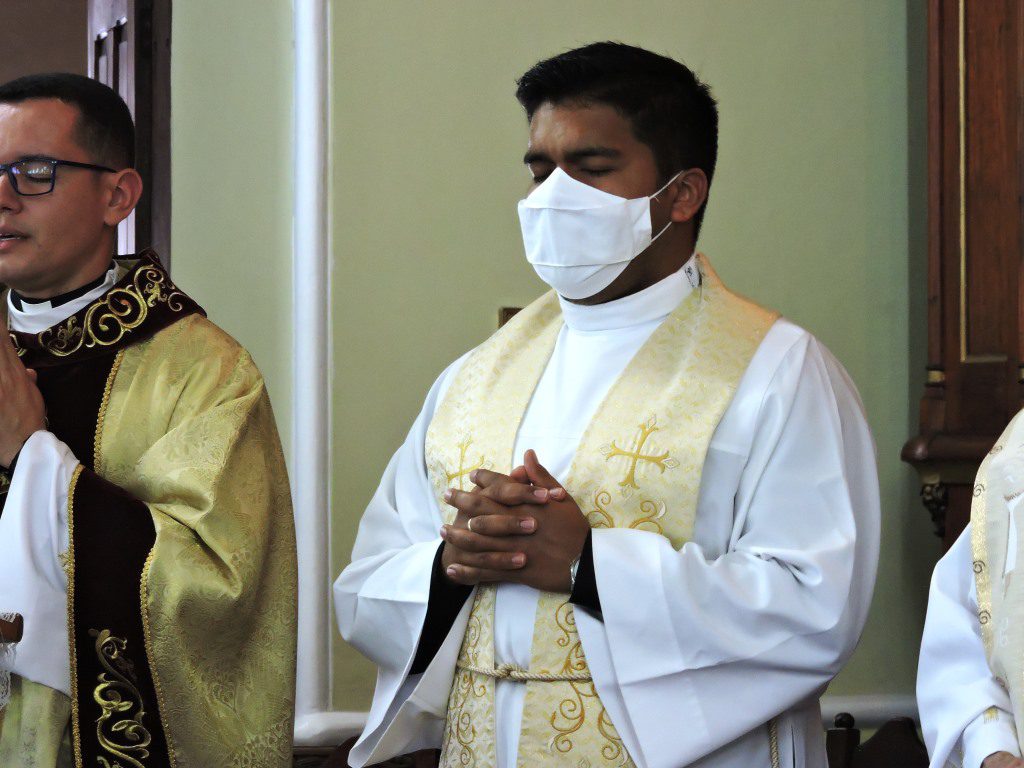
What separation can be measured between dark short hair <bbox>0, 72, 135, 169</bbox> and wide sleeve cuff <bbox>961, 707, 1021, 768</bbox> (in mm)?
2203

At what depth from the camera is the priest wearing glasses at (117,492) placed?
293 cm

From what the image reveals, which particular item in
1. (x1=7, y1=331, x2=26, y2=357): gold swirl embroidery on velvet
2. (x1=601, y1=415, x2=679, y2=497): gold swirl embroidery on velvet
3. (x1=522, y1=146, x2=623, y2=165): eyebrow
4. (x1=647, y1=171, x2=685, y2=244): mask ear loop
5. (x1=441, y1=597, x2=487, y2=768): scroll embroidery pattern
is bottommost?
(x1=441, y1=597, x2=487, y2=768): scroll embroidery pattern

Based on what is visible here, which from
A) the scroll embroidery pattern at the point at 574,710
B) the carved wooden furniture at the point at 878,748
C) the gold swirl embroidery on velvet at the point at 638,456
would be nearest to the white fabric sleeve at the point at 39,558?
the scroll embroidery pattern at the point at 574,710

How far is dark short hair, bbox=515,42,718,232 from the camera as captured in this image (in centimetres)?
314

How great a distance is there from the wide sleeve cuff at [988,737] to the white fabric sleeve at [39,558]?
5.63 feet

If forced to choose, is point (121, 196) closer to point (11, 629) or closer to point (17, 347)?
point (17, 347)

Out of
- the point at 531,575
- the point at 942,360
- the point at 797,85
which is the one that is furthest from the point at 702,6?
the point at 531,575

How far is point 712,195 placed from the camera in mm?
5082

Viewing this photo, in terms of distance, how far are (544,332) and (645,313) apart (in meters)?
0.30

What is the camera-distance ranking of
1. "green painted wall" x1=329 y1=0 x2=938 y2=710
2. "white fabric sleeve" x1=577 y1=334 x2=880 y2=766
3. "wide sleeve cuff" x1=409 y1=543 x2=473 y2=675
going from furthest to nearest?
1. "green painted wall" x1=329 y1=0 x2=938 y2=710
2. "wide sleeve cuff" x1=409 y1=543 x2=473 y2=675
3. "white fabric sleeve" x1=577 y1=334 x2=880 y2=766

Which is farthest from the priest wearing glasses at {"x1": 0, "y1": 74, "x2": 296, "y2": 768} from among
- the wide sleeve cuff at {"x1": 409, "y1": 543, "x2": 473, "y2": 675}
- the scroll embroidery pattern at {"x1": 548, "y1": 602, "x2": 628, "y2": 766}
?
the scroll embroidery pattern at {"x1": 548, "y1": 602, "x2": 628, "y2": 766}

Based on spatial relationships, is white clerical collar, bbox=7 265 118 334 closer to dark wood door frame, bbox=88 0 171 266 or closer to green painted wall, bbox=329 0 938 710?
dark wood door frame, bbox=88 0 171 266

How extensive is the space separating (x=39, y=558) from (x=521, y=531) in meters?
0.98

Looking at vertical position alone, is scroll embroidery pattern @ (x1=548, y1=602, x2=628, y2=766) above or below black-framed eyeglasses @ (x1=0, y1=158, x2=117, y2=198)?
below
